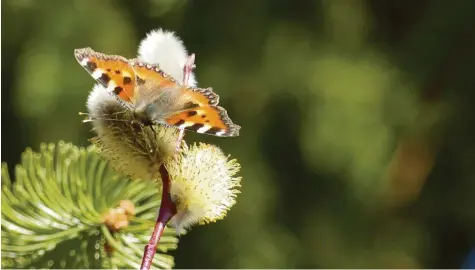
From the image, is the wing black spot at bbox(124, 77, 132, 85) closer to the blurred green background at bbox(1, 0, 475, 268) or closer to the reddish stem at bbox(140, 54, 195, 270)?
the reddish stem at bbox(140, 54, 195, 270)

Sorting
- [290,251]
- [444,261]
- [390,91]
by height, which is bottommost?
[290,251]

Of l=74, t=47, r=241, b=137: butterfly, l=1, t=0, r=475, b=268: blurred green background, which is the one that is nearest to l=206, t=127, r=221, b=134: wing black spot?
l=74, t=47, r=241, b=137: butterfly

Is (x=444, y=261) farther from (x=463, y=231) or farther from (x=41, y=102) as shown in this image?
(x=41, y=102)

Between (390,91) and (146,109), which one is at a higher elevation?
(390,91)

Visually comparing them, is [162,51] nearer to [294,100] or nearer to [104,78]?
[104,78]

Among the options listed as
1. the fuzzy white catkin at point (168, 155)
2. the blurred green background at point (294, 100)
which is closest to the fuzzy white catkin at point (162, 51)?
the fuzzy white catkin at point (168, 155)

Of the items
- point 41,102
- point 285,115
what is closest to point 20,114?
point 41,102
